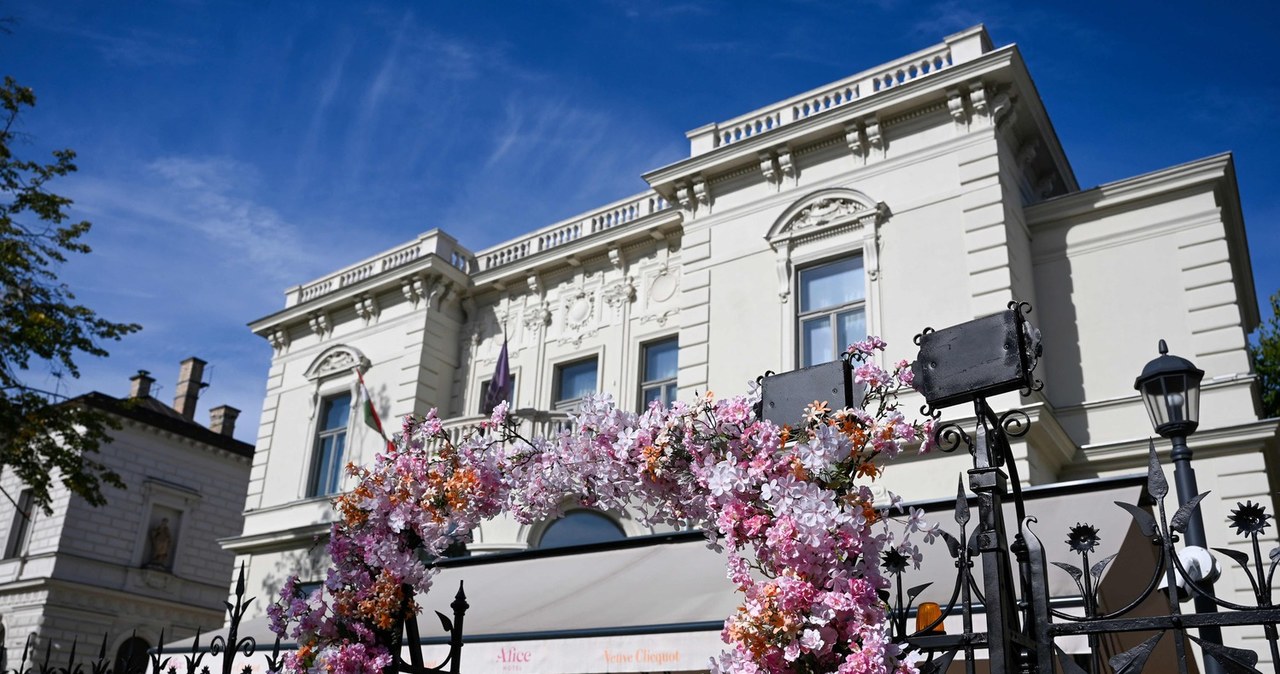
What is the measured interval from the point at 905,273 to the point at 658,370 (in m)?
4.93

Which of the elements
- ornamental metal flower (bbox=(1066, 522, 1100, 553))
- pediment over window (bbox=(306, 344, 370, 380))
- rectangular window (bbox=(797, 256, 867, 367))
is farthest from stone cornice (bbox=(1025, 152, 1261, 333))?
pediment over window (bbox=(306, 344, 370, 380))

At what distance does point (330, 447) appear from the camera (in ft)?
65.2

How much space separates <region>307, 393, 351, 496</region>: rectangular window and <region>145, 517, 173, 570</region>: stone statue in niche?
12.6 metres

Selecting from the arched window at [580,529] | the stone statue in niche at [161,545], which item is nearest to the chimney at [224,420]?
the stone statue in niche at [161,545]

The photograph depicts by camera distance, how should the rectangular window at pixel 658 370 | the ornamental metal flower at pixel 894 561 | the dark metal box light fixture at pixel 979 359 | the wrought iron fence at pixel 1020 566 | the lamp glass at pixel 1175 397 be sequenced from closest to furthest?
the wrought iron fence at pixel 1020 566, the dark metal box light fixture at pixel 979 359, the ornamental metal flower at pixel 894 561, the lamp glass at pixel 1175 397, the rectangular window at pixel 658 370

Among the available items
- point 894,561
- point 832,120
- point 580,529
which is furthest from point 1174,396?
point 580,529

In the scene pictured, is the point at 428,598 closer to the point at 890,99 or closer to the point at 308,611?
the point at 308,611

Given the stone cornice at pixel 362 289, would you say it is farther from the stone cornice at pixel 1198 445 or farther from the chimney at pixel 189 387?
the chimney at pixel 189 387

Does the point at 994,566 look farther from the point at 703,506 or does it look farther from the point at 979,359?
the point at 703,506

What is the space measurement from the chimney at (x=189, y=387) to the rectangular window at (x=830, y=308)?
27863mm

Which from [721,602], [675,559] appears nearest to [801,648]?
[721,602]

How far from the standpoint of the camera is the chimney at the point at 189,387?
35.2 metres

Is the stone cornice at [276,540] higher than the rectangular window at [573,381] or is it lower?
lower

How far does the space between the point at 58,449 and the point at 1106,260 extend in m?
16.3
